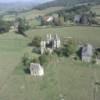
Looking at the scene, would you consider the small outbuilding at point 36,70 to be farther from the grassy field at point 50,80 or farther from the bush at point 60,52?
the bush at point 60,52

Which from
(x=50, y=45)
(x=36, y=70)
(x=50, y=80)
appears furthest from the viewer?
(x=50, y=45)

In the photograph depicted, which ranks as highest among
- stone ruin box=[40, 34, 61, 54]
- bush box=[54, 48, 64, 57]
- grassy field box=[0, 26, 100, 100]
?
stone ruin box=[40, 34, 61, 54]

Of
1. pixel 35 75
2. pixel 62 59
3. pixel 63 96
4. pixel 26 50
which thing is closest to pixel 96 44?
pixel 62 59

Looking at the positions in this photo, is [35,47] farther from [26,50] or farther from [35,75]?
[35,75]

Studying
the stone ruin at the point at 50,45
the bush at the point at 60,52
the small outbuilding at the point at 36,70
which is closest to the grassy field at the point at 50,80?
the small outbuilding at the point at 36,70

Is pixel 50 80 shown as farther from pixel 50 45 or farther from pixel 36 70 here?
pixel 50 45

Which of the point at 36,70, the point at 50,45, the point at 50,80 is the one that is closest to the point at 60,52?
the point at 50,45

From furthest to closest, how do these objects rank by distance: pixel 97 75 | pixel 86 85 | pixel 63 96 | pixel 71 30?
pixel 71 30, pixel 97 75, pixel 86 85, pixel 63 96

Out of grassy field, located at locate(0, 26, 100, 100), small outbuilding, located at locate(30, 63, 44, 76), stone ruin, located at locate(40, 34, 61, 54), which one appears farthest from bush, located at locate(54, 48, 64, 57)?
small outbuilding, located at locate(30, 63, 44, 76)

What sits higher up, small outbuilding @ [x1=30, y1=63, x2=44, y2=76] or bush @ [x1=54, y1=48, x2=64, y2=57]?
bush @ [x1=54, y1=48, x2=64, y2=57]

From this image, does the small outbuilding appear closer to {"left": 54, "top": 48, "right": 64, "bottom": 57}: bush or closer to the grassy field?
the grassy field

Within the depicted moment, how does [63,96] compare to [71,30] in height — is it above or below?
below
